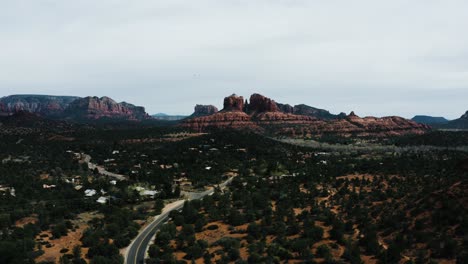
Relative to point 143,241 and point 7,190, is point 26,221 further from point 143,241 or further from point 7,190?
point 143,241

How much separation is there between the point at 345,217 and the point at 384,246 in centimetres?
1118

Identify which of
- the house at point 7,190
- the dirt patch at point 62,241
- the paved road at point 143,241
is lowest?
the dirt patch at point 62,241

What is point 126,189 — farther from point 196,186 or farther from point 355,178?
point 355,178

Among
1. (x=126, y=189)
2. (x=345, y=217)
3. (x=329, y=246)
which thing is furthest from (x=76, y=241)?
(x=345, y=217)

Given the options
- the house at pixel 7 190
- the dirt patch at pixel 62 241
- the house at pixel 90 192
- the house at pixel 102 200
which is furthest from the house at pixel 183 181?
the house at pixel 7 190

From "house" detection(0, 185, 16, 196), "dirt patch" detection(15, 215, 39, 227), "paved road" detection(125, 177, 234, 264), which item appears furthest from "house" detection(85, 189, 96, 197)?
"paved road" detection(125, 177, 234, 264)

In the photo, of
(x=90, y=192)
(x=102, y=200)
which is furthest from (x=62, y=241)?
(x=90, y=192)

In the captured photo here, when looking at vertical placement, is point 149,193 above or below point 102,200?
above

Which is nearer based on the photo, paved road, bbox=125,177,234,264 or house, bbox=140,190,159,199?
paved road, bbox=125,177,234,264

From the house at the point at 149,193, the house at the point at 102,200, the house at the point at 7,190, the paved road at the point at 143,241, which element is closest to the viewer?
the paved road at the point at 143,241

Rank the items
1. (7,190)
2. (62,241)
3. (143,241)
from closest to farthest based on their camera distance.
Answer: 1. (143,241)
2. (62,241)
3. (7,190)

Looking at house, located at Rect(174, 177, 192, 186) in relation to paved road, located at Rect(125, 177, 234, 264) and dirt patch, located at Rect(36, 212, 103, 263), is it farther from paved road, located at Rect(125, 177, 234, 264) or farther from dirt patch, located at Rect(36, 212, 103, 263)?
dirt patch, located at Rect(36, 212, 103, 263)

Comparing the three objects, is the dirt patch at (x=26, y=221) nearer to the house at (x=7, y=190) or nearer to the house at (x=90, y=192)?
the house at (x=90, y=192)

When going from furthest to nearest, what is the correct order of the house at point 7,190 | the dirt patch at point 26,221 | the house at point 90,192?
the house at point 90,192, the house at point 7,190, the dirt patch at point 26,221
